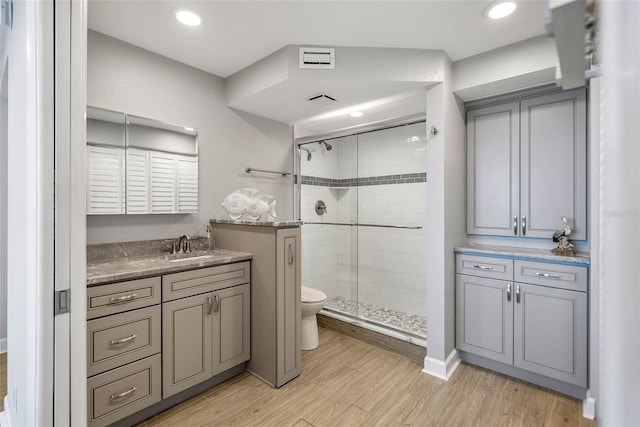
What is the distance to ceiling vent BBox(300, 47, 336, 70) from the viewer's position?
2234 mm

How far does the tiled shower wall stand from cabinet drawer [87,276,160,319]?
2018mm

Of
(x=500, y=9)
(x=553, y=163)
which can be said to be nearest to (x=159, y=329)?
(x=500, y=9)

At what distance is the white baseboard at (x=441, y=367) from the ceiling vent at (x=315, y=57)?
90.7 inches

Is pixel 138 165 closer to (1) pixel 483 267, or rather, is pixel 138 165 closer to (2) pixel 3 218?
(2) pixel 3 218

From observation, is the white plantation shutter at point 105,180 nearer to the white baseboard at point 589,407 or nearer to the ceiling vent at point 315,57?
the ceiling vent at point 315,57

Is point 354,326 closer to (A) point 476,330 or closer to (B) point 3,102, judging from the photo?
(A) point 476,330

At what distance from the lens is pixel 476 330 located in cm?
236

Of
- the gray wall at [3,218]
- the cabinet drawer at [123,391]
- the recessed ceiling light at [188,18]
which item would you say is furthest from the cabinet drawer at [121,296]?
the recessed ceiling light at [188,18]

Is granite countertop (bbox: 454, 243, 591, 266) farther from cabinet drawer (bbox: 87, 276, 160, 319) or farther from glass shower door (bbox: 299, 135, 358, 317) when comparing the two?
cabinet drawer (bbox: 87, 276, 160, 319)

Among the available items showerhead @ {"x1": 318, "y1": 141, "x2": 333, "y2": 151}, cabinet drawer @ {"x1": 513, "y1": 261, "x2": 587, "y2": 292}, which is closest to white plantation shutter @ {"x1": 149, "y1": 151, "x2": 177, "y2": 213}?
showerhead @ {"x1": 318, "y1": 141, "x2": 333, "y2": 151}

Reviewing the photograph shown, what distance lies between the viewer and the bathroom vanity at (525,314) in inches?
77.7

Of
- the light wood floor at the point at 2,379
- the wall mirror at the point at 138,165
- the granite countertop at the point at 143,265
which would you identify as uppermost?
the wall mirror at the point at 138,165

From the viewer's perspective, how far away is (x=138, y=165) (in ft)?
7.32

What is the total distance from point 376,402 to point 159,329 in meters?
1.40
